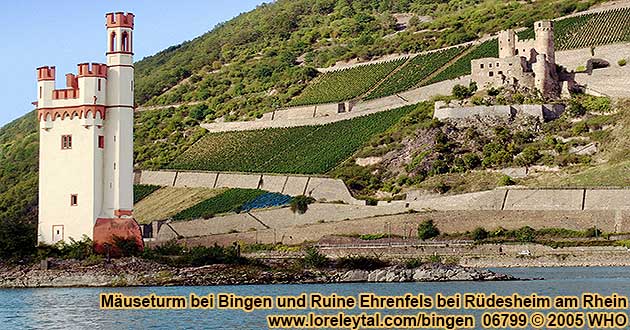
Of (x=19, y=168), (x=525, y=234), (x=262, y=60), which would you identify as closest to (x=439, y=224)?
(x=525, y=234)

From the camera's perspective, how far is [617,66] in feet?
274

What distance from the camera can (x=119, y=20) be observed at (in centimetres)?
5078

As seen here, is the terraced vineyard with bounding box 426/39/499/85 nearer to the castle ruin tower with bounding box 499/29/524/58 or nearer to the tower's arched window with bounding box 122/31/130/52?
the castle ruin tower with bounding box 499/29/524/58

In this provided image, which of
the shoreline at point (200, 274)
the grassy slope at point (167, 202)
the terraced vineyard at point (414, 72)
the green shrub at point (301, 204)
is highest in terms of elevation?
the terraced vineyard at point (414, 72)

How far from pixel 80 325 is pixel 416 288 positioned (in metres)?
13.6

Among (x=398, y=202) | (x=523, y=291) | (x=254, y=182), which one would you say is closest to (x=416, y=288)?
(x=523, y=291)

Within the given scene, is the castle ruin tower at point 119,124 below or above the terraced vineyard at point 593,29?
below

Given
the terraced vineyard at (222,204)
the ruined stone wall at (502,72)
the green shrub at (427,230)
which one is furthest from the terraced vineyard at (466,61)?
the green shrub at (427,230)

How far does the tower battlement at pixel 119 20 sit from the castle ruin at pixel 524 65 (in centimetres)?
3415

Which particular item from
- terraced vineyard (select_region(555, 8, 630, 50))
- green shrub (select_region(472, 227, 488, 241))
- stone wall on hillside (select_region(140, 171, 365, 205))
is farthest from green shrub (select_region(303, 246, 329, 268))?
terraced vineyard (select_region(555, 8, 630, 50))

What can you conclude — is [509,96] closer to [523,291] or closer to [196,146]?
[196,146]

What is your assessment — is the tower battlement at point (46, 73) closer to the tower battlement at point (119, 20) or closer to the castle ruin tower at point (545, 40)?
the tower battlement at point (119, 20)

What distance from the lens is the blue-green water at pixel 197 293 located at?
39281 mm

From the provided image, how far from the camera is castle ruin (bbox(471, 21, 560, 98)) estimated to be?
80438 millimetres
